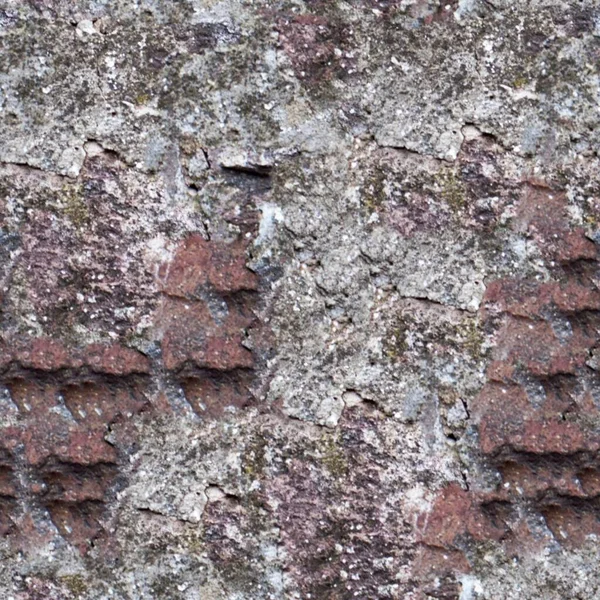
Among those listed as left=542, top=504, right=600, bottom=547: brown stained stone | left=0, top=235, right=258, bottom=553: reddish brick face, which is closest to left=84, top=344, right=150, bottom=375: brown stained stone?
left=0, top=235, right=258, bottom=553: reddish brick face

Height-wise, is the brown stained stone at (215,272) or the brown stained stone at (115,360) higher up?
the brown stained stone at (215,272)

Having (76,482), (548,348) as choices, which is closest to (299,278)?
(548,348)

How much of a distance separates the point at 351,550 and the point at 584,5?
124 centimetres

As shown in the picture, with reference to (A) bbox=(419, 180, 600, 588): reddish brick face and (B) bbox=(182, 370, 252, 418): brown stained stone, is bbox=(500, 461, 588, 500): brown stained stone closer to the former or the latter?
(A) bbox=(419, 180, 600, 588): reddish brick face

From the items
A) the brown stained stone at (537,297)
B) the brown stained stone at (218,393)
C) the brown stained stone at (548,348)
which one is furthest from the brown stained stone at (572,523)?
the brown stained stone at (218,393)

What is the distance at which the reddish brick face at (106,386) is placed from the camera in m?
2.11

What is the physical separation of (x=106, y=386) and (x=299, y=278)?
1.52 ft

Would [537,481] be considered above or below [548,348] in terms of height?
below

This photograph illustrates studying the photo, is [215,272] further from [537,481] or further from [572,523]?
[572,523]

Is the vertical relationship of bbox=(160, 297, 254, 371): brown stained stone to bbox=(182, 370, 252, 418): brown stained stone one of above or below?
above

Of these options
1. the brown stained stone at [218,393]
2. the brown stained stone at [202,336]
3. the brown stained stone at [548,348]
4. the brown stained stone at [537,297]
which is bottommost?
the brown stained stone at [218,393]

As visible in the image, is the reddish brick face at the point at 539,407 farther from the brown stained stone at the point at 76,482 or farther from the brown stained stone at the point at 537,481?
the brown stained stone at the point at 76,482

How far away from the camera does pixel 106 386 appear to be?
83.6 inches

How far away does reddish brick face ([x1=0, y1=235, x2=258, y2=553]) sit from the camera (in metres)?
2.11
